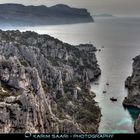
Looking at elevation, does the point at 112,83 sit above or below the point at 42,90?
below

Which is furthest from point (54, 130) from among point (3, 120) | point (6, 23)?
point (6, 23)

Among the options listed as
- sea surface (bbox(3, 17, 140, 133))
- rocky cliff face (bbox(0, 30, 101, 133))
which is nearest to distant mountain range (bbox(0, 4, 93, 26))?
sea surface (bbox(3, 17, 140, 133))

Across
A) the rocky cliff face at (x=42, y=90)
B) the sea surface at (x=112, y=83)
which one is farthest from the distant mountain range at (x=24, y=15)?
the rocky cliff face at (x=42, y=90)

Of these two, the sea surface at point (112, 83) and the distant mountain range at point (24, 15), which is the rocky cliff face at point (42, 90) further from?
the distant mountain range at point (24, 15)

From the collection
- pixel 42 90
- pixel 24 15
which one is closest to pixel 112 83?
pixel 24 15

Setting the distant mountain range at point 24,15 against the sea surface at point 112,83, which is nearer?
the sea surface at point 112,83

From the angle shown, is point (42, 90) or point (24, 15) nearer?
point (42, 90)

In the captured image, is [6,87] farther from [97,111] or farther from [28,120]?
[97,111]

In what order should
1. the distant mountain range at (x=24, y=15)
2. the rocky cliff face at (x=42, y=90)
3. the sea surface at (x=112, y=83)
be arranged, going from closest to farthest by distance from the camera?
the rocky cliff face at (x=42, y=90) < the sea surface at (x=112, y=83) < the distant mountain range at (x=24, y=15)

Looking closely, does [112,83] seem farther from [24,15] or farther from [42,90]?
[42,90]

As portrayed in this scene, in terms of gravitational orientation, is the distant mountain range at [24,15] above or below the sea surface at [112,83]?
above
